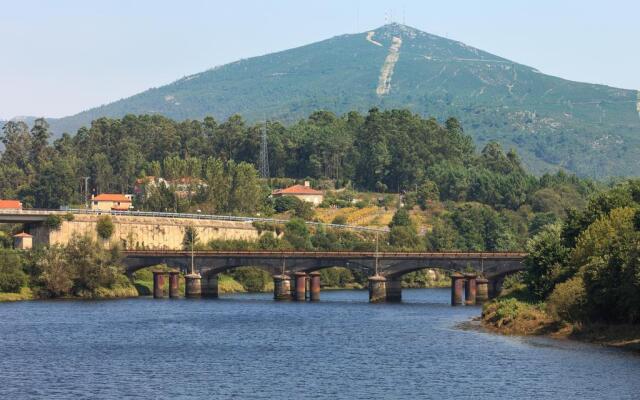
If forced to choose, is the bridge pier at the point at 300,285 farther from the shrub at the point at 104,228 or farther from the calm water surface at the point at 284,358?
the shrub at the point at 104,228

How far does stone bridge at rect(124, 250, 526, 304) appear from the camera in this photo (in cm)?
16762

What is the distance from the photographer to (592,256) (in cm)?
11975

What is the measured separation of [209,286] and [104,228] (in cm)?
2420

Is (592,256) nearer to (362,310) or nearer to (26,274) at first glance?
(362,310)

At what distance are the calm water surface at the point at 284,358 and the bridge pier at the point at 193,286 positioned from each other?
28.4 meters

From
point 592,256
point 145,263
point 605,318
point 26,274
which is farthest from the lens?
point 145,263

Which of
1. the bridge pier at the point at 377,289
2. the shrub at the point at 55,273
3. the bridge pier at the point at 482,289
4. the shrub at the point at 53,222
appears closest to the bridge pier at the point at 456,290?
the bridge pier at the point at 482,289

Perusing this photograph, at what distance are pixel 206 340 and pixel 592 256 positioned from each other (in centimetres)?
3591

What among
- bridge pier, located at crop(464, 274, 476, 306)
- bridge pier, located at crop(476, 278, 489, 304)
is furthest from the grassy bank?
bridge pier, located at crop(476, 278, 489, 304)

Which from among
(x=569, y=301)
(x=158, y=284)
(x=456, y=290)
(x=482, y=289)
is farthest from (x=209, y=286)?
(x=569, y=301)

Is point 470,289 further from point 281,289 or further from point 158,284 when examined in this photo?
point 158,284

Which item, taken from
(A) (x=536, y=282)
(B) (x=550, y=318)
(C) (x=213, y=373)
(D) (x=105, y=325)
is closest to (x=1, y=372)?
(C) (x=213, y=373)

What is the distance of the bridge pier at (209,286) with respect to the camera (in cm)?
17488

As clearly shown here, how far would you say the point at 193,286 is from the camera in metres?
174
